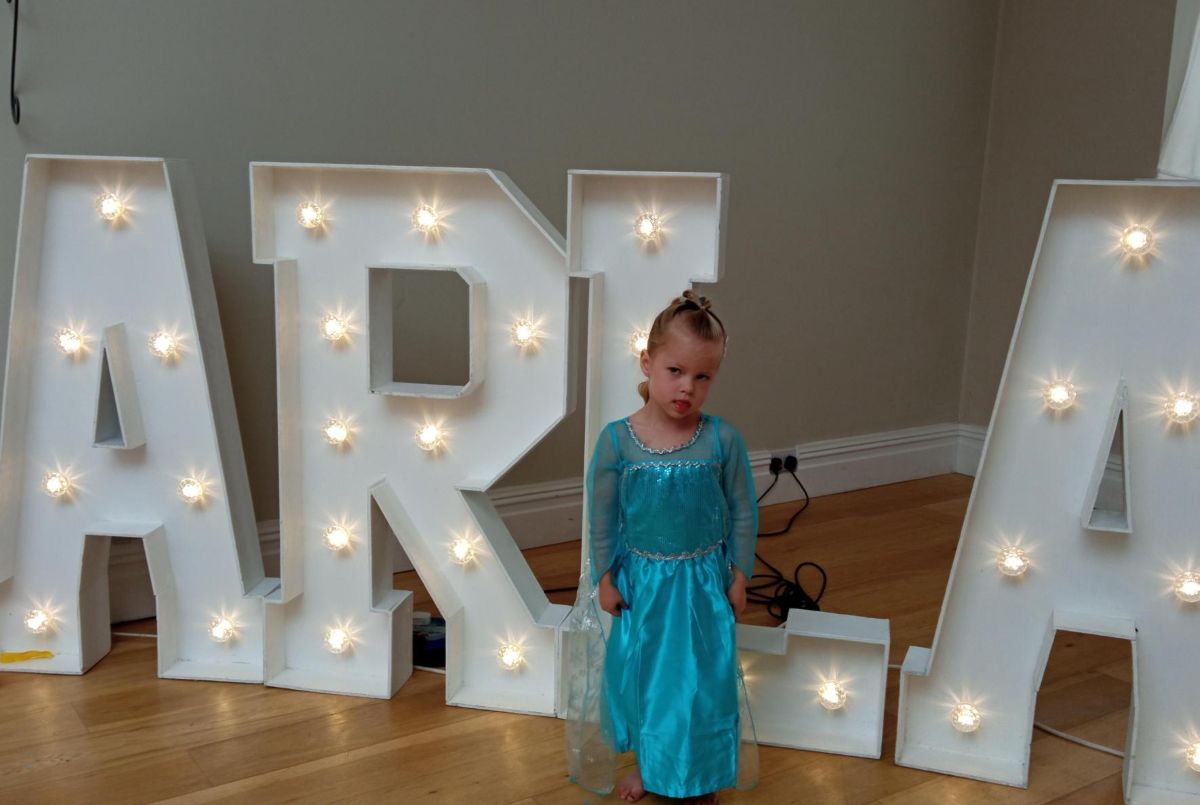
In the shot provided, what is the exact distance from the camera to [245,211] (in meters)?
2.45

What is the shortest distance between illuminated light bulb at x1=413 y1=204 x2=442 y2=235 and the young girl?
482 millimetres

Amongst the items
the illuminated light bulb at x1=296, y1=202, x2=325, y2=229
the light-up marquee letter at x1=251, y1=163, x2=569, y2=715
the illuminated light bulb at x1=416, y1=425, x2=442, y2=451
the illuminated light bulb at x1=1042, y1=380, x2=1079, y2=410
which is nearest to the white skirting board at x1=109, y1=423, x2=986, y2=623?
the light-up marquee letter at x1=251, y1=163, x2=569, y2=715

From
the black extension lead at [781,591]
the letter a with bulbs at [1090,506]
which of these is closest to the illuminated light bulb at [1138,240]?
the letter a with bulbs at [1090,506]

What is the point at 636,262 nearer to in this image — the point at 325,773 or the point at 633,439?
the point at 633,439

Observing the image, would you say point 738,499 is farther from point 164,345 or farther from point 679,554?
point 164,345

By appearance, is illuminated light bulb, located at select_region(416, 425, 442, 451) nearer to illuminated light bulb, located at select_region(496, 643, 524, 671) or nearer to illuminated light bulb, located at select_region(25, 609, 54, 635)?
illuminated light bulb, located at select_region(496, 643, 524, 671)

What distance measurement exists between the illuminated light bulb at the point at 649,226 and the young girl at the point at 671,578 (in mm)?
185

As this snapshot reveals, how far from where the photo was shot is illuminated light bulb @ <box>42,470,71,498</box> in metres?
2.12

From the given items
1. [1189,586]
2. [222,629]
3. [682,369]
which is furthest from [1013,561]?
[222,629]

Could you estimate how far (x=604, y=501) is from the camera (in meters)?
1.78

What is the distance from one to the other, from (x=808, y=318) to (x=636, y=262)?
64.5 inches

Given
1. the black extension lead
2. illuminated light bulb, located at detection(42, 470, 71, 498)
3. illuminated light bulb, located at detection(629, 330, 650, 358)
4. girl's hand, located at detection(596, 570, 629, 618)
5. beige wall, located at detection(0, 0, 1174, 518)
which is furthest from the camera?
the black extension lead

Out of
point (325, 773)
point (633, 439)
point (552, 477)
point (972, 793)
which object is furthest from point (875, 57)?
point (325, 773)

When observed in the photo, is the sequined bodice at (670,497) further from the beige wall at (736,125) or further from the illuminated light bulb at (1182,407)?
the beige wall at (736,125)
